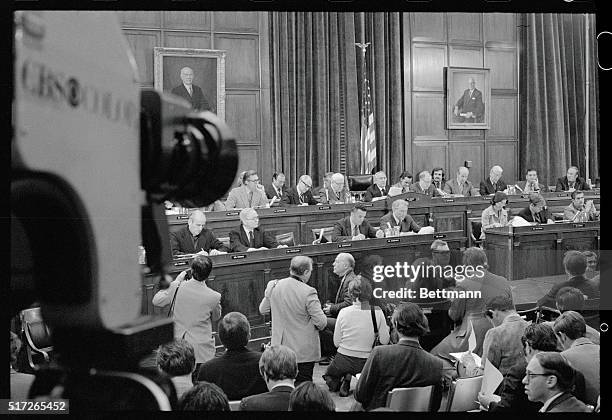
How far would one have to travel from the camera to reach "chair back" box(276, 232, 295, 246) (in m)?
5.36

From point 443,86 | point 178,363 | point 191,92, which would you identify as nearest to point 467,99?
point 443,86

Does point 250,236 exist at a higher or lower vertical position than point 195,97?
lower

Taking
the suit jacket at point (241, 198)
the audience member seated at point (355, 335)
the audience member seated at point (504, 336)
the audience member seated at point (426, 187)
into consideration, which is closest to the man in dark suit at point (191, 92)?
the suit jacket at point (241, 198)

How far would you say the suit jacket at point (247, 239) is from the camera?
447cm

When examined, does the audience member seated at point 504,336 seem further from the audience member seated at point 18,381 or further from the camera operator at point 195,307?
the audience member seated at point 18,381

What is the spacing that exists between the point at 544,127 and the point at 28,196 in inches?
105

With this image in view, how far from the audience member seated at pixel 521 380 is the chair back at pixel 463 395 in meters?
0.04

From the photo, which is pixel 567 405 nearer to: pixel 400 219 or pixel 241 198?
pixel 400 219

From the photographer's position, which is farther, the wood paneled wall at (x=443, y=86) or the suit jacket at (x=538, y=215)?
the suit jacket at (x=538, y=215)

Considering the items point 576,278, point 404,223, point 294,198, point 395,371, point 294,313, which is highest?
point 294,198

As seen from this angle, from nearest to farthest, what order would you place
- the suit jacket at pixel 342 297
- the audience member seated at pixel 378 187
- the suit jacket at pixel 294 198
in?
the suit jacket at pixel 342 297 → the audience member seated at pixel 378 187 → the suit jacket at pixel 294 198

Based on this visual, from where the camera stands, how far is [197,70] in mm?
3736

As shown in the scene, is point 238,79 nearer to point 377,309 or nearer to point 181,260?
point 181,260

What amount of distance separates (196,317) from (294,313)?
578 mm
